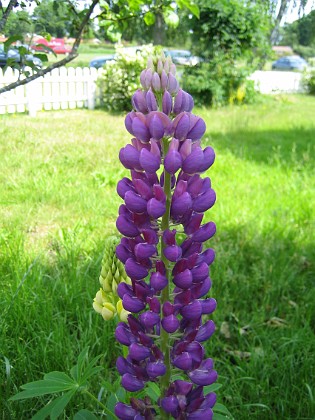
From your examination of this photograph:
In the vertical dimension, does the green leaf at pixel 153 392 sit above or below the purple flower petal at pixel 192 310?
below

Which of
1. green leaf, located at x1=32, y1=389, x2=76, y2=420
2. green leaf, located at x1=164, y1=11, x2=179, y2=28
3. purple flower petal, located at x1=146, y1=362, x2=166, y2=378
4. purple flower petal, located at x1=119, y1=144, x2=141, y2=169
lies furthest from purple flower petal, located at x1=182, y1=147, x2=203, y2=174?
green leaf, located at x1=164, y1=11, x2=179, y2=28

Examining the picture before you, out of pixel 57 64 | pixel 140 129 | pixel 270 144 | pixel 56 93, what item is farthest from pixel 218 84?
pixel 140 129

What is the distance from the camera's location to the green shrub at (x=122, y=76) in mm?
10992

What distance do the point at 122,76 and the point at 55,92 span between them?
1.76 m

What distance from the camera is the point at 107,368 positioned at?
220 cm

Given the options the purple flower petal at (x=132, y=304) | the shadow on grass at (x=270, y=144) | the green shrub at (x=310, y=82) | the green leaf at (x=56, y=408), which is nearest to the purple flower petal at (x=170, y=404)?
the purple flower petal at (x=132, y=304)

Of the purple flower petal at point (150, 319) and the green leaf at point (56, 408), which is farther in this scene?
the green leaf at point (56, 408)

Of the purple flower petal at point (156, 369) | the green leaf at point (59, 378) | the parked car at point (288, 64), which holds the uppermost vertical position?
the parked car at point (288, 64)

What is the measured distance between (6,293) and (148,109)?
1649 millimetres

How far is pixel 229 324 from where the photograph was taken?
8.80 feet

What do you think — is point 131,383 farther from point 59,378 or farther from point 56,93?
point 56,93

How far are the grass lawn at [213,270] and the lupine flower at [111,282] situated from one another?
0.57m

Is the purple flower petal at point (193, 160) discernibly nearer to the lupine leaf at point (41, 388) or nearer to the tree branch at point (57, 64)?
the lupine leaf at point (41, 388)

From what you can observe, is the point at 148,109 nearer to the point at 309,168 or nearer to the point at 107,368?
the point at 107,368
